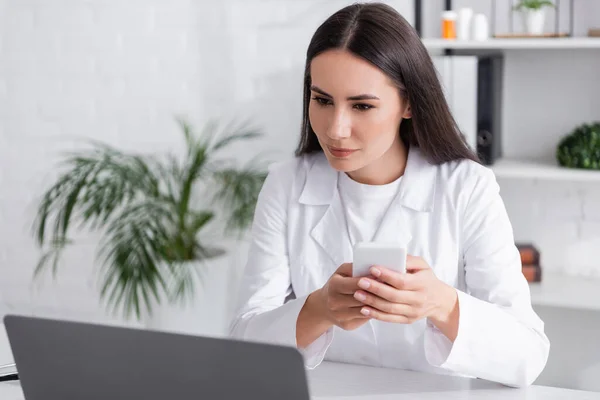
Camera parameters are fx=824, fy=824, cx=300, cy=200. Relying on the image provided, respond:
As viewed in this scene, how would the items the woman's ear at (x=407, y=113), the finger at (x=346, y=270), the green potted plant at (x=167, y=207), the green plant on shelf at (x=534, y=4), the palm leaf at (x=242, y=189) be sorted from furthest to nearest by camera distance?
the palm leaf at (x=242, y=189) → the green potted plant at (x=167, y=207) → the green plant on shelf at (x=534, y=4) → the woman's ear at (x=407, y=113) → the finger at (x=346, y=270)

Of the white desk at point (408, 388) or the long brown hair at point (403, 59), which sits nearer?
the white desk at point (408, 388)

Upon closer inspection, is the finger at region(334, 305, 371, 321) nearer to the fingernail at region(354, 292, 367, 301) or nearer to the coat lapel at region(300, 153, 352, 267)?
the fingernail at region(354, 292, 367, 301)

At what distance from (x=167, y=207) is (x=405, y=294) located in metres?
1.72

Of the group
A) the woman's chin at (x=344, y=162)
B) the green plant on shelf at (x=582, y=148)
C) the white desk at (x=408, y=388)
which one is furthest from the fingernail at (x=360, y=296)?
the green plant on shelf at (x=582, y=148)

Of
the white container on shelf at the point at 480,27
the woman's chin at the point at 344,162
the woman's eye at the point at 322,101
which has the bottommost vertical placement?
the woman's chin at the point at 344,162

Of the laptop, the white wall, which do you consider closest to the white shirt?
the laptop

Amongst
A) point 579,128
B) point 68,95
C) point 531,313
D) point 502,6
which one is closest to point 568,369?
point 579,128

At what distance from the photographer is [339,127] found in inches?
54.1

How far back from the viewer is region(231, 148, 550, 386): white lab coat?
4.30 ft

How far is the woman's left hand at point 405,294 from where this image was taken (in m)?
1.17

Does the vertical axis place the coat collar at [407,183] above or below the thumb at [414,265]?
above

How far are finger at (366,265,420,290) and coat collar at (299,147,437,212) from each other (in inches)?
14.0

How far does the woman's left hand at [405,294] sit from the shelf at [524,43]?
125 centimetres

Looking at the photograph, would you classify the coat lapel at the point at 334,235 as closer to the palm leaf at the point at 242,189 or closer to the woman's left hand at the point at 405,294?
the woman's left hand at the point at 405,294
